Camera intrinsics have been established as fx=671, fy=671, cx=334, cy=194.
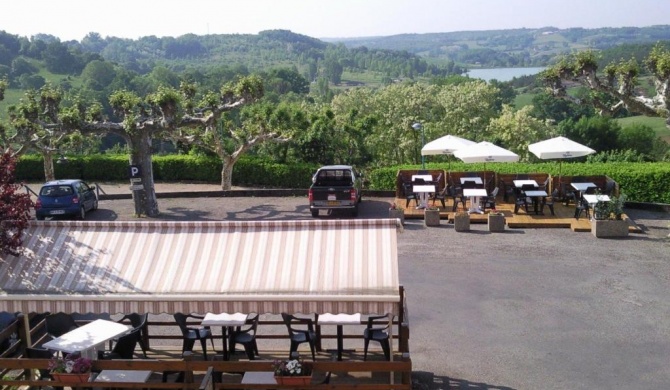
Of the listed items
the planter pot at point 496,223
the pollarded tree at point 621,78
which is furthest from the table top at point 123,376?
the pollarded tree at point 621,78

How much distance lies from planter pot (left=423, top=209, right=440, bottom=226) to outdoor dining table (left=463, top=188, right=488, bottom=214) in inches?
50.4

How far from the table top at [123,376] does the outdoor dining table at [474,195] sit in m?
13.9

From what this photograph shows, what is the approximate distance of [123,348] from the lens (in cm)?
1005

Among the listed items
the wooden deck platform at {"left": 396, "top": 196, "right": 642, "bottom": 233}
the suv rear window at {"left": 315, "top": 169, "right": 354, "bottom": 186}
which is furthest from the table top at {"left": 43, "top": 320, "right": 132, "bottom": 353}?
the wooden deck platform at {"left": 396, "top": 196, "right": 642, "bottom": 233}

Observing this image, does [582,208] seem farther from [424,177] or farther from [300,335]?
[300,335]

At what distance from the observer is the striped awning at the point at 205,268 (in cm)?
902

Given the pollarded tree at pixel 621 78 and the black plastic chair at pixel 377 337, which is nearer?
the black plastic chair at pixel 377 337

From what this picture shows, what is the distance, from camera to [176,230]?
35.0 ft

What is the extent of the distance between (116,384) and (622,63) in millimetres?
17794

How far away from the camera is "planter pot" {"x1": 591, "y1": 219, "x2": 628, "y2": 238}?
19.0 meters

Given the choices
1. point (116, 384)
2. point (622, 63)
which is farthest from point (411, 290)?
point (622, 63)

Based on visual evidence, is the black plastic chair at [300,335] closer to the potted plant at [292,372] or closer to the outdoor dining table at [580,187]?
the potted plant at [292,372]

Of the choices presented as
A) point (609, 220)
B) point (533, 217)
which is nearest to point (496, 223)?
point (533, 217)

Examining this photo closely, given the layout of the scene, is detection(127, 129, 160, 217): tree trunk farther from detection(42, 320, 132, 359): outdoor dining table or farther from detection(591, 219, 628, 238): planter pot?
detection(591, 219, 628, 238): planter pot
